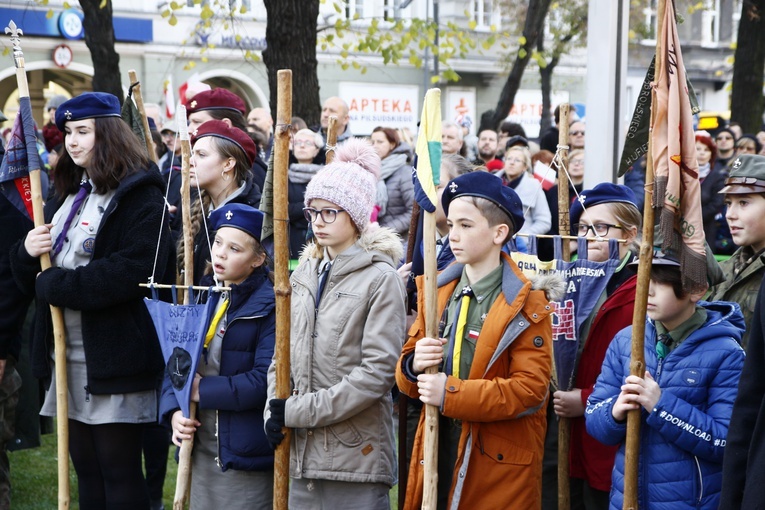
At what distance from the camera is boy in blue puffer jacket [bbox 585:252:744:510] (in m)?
3.30

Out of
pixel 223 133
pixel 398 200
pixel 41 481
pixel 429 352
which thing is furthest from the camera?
pixel 398 200

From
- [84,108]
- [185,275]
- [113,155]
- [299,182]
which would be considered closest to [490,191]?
[185,275]

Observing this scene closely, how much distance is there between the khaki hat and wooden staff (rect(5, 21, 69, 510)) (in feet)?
9.96

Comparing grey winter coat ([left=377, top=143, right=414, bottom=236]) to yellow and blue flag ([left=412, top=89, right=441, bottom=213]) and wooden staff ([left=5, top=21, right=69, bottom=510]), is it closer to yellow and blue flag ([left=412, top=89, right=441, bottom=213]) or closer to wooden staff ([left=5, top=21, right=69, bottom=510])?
wooden staff ([left=5, top=21, right=69, bottom=510])

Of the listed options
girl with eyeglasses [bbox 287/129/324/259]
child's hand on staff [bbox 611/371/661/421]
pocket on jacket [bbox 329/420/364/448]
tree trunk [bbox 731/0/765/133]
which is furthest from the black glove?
tree trunk [bbox 731/0/765/133]

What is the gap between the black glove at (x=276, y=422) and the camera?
375 cm

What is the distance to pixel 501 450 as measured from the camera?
12.1ft

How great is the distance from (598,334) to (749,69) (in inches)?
511

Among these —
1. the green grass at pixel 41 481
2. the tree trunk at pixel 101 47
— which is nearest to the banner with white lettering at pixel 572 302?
the green grass at pixel 41 481

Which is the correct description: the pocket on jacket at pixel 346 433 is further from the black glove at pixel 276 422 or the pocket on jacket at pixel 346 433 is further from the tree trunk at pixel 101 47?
the tree trunk at pixel 101 47

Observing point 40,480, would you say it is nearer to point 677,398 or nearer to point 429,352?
point 429,352

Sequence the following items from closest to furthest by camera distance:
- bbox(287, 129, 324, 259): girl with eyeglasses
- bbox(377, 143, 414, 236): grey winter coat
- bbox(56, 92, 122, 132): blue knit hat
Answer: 1. bbox(56, 92, 122, 132): blue knit hat
2. bbox(287, 129, 324, 259): girl with eyeglasses
3. bbox(377, 143, 414, 236): grey winter coat

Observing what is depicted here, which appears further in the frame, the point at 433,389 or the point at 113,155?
the point at 113,155

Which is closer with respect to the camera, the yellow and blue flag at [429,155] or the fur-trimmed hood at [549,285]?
the yellow and blue flag at [429,155]
